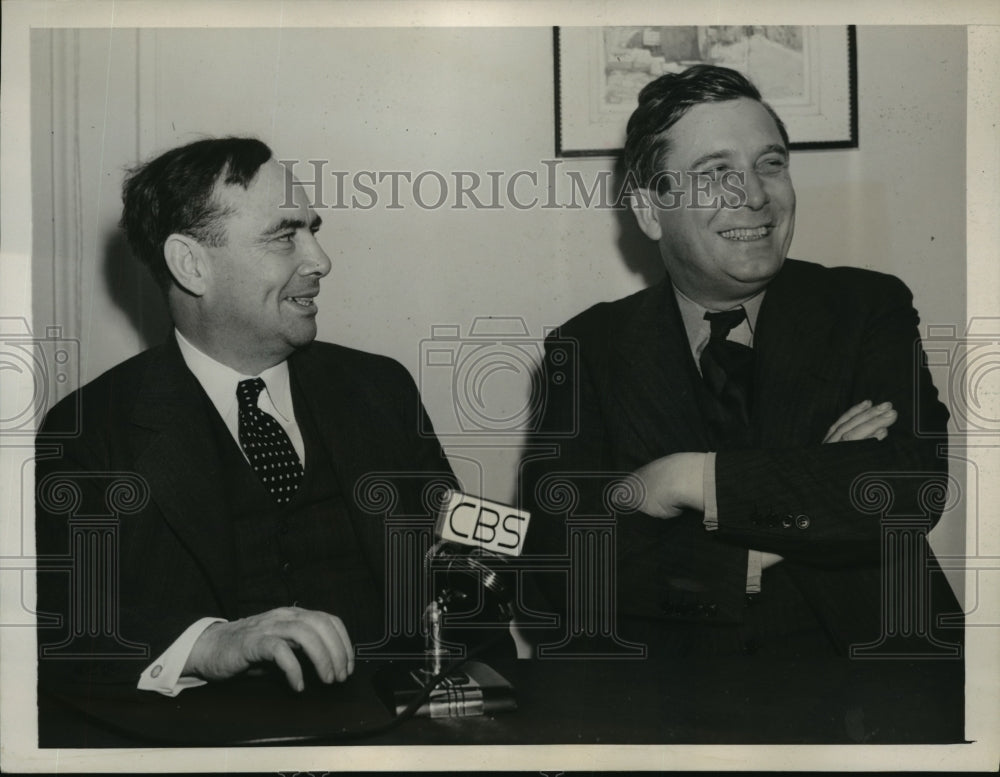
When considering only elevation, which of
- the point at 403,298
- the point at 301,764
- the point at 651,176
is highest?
the point at 651,176

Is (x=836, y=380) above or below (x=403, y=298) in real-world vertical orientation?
below

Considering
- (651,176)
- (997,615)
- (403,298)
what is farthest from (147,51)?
(997,615)

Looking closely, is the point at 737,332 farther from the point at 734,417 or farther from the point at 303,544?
the point at 303,544

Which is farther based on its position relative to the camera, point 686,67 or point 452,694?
point 686,67

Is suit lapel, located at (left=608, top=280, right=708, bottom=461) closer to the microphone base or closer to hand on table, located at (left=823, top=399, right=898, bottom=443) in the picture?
hand on table, located at (left=823, top=399, right=898, bottom=443)

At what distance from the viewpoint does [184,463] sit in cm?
193

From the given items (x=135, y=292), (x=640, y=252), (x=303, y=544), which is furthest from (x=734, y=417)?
(x=135, y=292)

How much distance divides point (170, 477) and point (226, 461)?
115 millimetres

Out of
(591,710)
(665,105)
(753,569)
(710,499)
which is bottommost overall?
(591,710)

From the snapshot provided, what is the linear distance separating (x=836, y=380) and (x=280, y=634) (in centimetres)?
113

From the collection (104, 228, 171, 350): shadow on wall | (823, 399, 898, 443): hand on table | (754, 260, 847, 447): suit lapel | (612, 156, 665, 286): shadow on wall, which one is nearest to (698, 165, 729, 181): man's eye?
(612, 156, 665, 286): shadow on wall

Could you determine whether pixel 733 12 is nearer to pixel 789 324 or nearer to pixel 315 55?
pixel 789 324

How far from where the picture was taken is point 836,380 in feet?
6.40

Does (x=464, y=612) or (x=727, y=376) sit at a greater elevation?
(x=727, y=376)
